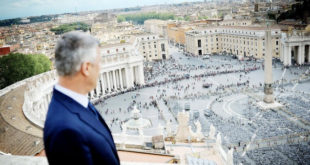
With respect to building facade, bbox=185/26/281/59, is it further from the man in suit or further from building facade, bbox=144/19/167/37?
the man in suit

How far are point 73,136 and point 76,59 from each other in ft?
2.57

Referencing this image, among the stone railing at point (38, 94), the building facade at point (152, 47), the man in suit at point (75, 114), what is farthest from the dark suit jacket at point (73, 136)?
the building facade at point (152, 47)

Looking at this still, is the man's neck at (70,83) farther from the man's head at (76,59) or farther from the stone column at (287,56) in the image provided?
the stone column at (287,56)

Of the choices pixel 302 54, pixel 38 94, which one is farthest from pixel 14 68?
pixel 302 54

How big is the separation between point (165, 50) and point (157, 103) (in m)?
40.8

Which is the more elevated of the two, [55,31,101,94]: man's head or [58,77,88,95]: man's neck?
[55,31,101,94]: man's head

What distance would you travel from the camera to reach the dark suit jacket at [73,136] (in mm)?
2686

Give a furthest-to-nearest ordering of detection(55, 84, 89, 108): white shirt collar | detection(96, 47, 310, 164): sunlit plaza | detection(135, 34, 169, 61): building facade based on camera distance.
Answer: detection(135, 34, 169, 61): building facade, detection(96, 47, 310, 164): sunlit plaza, detection(55, 84, 89, 108): white shirt collar

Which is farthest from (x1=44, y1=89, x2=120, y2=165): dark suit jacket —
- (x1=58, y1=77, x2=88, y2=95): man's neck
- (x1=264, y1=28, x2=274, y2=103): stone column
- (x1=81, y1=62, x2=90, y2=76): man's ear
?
(x1=264, y1=28, x2=274, y2=103): stone column

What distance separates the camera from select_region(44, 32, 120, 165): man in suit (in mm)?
2699

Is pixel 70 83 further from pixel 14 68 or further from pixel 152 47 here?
pixel 152 47

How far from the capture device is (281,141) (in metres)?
27.3

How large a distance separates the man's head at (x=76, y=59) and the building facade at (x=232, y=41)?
234 ft

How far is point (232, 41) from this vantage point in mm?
79562
